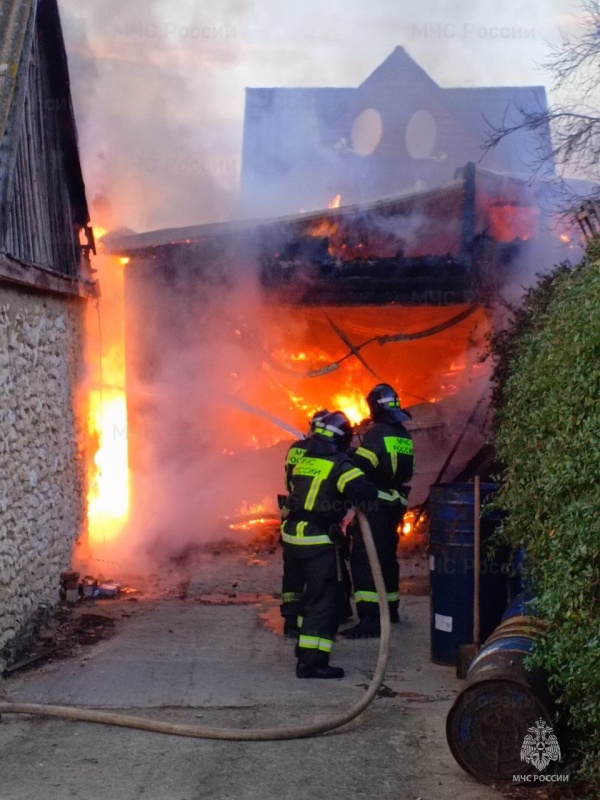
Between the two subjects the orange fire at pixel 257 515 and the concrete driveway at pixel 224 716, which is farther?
the orange fire at pixel 257 515

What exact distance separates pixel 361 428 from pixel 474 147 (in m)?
16.9

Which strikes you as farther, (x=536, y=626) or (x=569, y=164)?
(x=569, y=164)

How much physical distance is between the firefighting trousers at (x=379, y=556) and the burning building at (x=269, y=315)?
3.76 metres

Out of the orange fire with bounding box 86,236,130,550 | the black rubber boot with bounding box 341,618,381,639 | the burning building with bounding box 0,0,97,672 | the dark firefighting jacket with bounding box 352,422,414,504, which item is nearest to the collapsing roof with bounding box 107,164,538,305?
the orange fire with bounding box 86,236,130,550

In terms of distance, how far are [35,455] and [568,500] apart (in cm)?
463

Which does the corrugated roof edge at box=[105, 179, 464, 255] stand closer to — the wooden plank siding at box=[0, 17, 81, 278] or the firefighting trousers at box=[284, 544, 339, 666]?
the wooden plank siding at box=[0, 17, 81, 278]

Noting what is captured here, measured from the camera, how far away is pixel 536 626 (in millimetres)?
4715

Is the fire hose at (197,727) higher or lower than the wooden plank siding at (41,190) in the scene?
lower

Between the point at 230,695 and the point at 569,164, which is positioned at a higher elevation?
the point at 569,164

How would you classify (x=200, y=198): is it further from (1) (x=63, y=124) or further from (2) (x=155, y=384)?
(1) (x=63, y=124)

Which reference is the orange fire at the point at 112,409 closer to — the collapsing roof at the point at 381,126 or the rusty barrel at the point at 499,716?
the rusty barrel at the point at 499,716

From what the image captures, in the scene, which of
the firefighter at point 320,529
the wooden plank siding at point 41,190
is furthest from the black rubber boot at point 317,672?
the wooden plank siding at point 41,190

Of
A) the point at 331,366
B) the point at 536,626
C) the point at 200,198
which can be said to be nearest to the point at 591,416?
the point at 536,626

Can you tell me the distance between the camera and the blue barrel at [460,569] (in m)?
6.45
